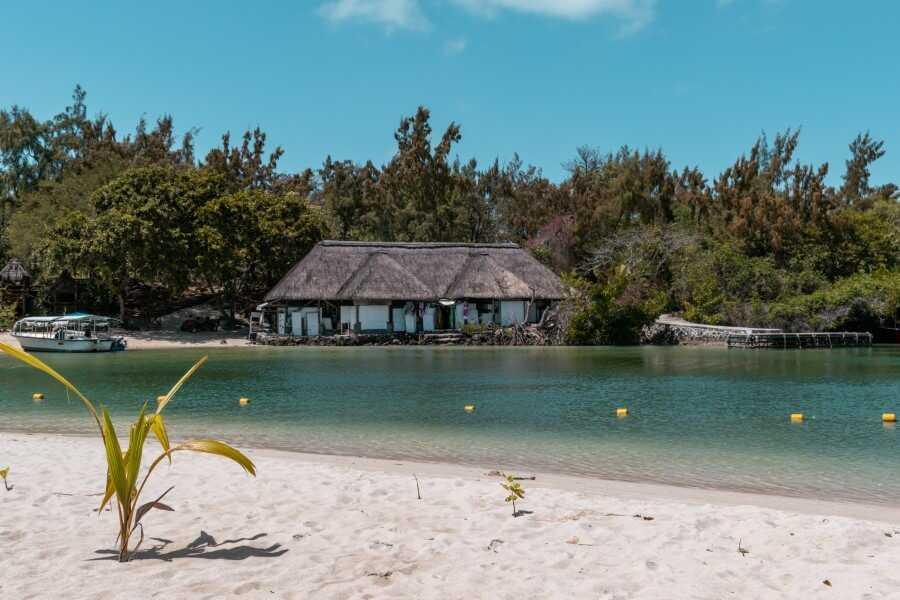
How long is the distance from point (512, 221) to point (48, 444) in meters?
47.4

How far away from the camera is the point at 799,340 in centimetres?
3572

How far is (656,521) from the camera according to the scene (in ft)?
21.6

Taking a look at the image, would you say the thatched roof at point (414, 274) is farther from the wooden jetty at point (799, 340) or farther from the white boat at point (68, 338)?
the wooden jetty at point (799, 340)

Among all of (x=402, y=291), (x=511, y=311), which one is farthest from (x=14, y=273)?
(x=511, y=311)

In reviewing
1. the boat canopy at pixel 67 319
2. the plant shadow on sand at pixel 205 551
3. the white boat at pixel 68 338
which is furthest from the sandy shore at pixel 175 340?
the plant shadow on sand at pixel 205 551

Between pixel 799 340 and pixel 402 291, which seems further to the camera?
pixel 402 291

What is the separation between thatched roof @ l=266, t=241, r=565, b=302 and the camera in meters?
39.4

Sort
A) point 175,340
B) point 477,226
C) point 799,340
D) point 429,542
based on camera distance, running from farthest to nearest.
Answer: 1. point 477,226
2. point 175,340
3. point 799,340
4. point 429,542

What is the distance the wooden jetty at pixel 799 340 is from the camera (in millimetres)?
35000

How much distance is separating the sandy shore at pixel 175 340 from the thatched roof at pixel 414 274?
3251 mm

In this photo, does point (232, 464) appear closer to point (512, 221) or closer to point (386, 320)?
point (386, 320)

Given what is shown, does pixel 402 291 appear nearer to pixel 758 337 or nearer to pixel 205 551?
pixel 758 337

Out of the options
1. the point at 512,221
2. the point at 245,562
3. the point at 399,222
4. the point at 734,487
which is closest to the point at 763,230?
the point at 512,221

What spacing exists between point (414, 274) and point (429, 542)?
3631 cm
